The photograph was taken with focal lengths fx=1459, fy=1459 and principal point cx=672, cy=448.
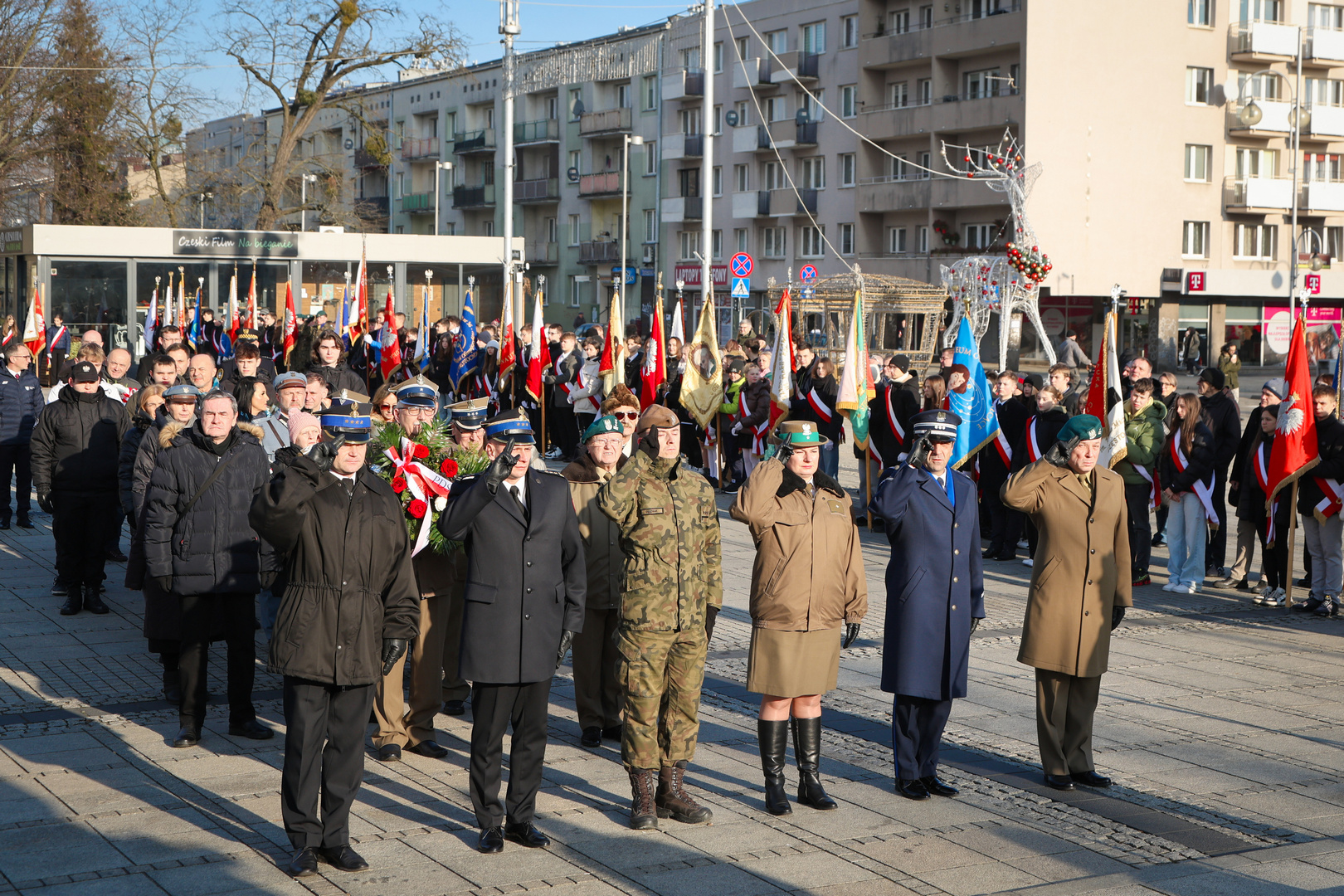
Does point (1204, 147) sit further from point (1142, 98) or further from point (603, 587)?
point (603, 587)

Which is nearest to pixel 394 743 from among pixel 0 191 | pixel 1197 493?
pixel 1197 493

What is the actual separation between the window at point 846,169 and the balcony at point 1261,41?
14176 mm

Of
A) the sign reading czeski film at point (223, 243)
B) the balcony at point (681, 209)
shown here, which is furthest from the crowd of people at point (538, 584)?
the balcony at point (681, 209)

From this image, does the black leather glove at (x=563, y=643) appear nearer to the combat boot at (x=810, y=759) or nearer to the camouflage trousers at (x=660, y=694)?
the camouflage trousers at (x=660, y=694)

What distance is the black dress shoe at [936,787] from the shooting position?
22.4ft

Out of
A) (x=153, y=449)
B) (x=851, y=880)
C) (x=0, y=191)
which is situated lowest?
(x=851, y=880)

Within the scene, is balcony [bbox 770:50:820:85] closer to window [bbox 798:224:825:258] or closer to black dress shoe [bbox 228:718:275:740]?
window [bbox 798:224:825:258]

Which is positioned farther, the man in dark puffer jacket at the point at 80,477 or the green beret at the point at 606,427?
the man in dark puffer jacket at the point at 80,477

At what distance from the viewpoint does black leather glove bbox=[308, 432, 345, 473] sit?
5.70 meters

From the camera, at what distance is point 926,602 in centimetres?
685

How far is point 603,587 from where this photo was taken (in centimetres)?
761

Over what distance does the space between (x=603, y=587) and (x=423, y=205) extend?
255ft

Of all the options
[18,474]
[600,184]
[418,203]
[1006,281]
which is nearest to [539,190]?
[600,184]

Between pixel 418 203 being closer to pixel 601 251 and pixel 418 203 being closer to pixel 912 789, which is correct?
pixel 601 251
